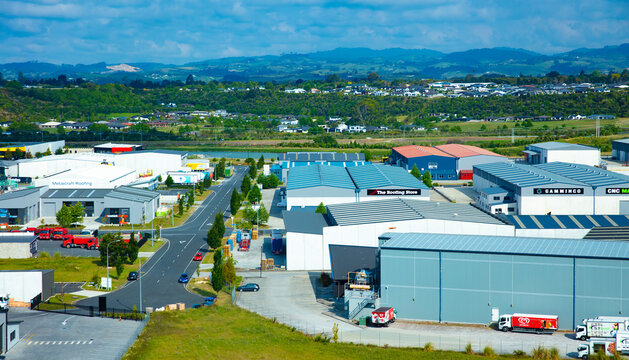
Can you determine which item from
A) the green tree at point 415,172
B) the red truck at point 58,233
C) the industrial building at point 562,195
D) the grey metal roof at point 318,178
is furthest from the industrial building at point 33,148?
the industrial building at point 562,195

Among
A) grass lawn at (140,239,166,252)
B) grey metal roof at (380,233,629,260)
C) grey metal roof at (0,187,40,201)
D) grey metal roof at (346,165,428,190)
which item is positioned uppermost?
grey metal roof at (346,165,428,190)

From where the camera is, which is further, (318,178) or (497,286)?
(318,178)

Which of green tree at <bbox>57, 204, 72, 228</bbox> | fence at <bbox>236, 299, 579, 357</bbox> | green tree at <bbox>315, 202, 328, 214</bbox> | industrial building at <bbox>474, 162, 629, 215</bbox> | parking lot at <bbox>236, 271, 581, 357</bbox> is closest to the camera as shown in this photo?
fence at <bbox>236, 299, 579, 357</bbox>

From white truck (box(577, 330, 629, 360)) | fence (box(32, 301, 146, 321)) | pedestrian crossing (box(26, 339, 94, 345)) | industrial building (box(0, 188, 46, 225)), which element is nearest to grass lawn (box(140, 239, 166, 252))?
fence (box(32, 301, 146, 321))

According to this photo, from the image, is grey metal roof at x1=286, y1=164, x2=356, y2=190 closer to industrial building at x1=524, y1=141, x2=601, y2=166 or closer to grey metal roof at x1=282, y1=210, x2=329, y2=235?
grey metal roof at x1=282, y1=210, x2=329, y2=235

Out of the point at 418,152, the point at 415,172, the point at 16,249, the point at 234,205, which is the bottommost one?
the point at 16,249

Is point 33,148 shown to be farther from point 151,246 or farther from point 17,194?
point 151,246

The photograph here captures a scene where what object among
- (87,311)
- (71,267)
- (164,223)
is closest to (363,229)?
(87,311)
